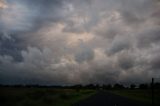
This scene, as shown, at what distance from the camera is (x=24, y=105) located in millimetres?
34531

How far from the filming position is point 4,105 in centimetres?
3144

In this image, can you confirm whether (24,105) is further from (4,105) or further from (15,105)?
(4,105)

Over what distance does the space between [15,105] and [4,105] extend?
2154mm

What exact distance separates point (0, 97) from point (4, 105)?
209 cm

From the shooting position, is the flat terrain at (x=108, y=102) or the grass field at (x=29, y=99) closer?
the grass field at (x=29, y=99)

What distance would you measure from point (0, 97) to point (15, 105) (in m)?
2.03

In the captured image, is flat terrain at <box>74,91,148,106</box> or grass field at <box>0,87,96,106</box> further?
flat terrain at <box>74,91,148,106</box>

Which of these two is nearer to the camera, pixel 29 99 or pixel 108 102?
pixel 108 102

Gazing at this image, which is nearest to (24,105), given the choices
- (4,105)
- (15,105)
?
(15,105)

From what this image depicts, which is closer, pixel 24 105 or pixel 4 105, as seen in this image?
pixel 4 105

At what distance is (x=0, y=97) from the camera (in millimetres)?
33188
